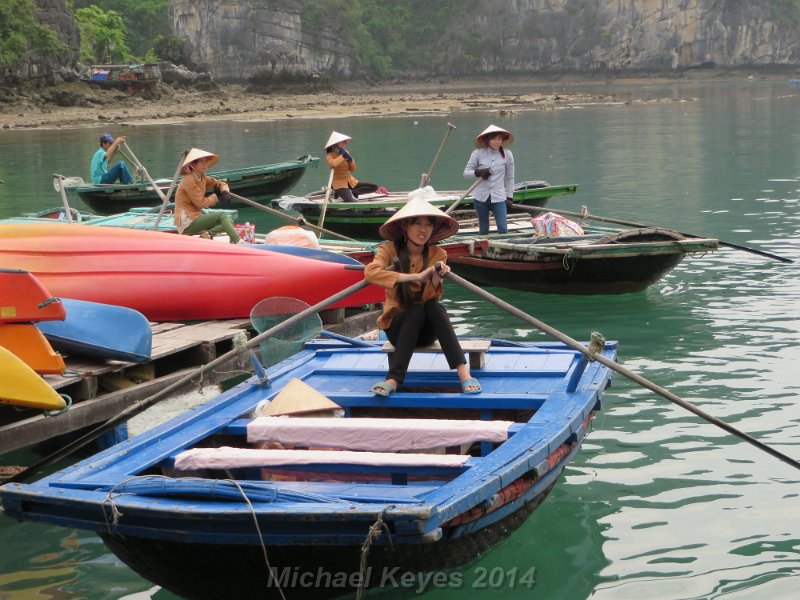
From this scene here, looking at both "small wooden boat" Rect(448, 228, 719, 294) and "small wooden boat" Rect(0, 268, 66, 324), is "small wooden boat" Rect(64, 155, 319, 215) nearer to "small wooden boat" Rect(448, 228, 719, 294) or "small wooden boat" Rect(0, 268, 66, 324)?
"small wooden boat" Rect(448, 228, 719, 294)

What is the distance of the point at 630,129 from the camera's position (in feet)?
129

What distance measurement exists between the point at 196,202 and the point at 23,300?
4.41 meters

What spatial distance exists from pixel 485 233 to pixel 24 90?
45273mm

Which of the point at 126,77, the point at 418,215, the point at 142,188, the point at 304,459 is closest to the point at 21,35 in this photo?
the point at 126,77

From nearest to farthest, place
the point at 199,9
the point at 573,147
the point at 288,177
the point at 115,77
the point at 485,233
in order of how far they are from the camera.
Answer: the point at 485,233
the point at 288,177
the point at 573,147
the point at 115,77
the point at 199,9

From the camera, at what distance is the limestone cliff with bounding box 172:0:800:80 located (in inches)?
3492

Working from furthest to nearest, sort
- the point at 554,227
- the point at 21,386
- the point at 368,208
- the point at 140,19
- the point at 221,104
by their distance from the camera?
the point at 140,19 < the point at 221,104 < the point at 368,208 < the point at 554,227 < the point at 21,386

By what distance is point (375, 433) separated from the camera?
19.3 feet

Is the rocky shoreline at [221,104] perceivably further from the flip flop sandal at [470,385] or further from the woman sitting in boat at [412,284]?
the flip flop sandal at [470,385]

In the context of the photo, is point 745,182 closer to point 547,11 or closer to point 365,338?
point 365,338

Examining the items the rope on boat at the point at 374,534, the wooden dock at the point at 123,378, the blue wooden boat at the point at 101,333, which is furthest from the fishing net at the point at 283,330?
the rope on boat at the point at 374,534

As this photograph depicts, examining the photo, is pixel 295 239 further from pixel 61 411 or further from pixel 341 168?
pixel 341 168

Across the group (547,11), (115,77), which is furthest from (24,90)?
(547,11)

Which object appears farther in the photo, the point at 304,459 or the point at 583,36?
the point at 583,36
